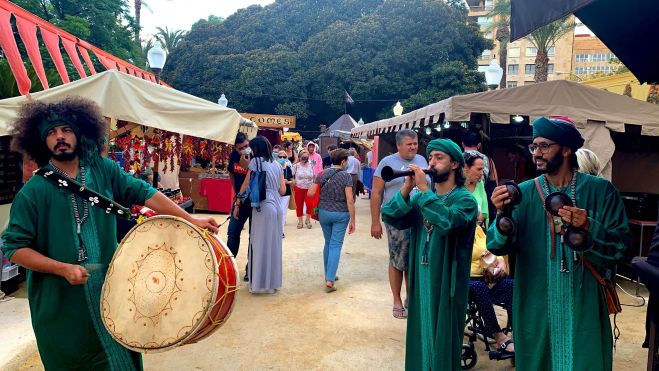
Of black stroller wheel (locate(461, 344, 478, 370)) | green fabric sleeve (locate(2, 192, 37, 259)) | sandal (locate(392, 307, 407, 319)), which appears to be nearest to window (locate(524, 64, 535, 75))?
sandal (locate(392, 307, 407, 319))

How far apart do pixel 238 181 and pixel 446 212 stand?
4454 millimetres

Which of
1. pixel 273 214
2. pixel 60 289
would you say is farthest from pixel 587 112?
pixel 60 289

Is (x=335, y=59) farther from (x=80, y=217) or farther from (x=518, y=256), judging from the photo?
(x=80, y=217)

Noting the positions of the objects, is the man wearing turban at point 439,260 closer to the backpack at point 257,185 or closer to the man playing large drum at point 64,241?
the man playing large drum at point 64,241

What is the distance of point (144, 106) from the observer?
5574 mm

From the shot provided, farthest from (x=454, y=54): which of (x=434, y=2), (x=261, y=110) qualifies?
(x=261, y=110)

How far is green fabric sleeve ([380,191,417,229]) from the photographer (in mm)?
3340

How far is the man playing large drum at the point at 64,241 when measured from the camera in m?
2.41

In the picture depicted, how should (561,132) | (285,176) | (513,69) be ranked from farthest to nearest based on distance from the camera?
(513,69), (285,176), (561,132)

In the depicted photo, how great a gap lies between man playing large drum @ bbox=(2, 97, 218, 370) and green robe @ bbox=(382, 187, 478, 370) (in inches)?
54.5

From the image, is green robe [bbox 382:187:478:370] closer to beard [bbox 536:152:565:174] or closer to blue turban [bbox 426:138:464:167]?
blue turban [bbox 426:138:464:167]

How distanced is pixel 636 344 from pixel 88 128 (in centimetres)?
491

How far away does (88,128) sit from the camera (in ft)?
8.79

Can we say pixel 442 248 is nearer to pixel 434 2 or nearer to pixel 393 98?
pixel 393 98
